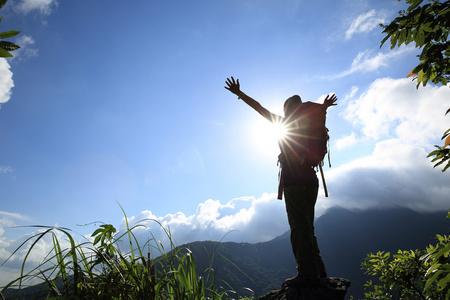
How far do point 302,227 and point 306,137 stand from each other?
1.48 metres

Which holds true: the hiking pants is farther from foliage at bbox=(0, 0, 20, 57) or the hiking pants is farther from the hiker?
foliage at bbox=(0, 0, 20, 57)

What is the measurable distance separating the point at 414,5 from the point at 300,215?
9.51ft

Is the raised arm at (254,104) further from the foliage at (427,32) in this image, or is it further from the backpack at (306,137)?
the foliage at (427,32)

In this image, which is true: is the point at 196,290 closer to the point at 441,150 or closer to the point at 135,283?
the point at 135,283

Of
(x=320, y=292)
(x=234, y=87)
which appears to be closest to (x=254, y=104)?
(x=234, y=87)

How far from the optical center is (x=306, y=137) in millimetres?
4031

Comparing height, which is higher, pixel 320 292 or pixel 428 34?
pixel 428 34

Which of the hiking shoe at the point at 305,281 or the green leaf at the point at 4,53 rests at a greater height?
the green leaf at the point at 4,53

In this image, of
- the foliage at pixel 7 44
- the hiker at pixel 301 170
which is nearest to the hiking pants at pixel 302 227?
the hiker at pixel 301 170

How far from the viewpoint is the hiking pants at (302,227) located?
137 inches

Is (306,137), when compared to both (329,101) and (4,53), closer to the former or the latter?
(329,101)

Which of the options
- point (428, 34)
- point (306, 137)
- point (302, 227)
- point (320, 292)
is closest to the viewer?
point (428, 34)

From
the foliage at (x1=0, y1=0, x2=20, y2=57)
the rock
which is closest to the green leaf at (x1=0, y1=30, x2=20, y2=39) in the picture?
the foliage at (x1=0, y1=0, x2=20, y2=57)

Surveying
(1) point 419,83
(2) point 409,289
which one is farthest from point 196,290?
(2) point 409,289
